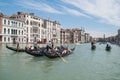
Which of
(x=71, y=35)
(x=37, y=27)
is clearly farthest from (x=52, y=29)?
(x=71, y=35)

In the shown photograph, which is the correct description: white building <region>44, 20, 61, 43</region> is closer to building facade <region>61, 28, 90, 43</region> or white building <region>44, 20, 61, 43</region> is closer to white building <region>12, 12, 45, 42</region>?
white building <region>12, 12, 45, 42</region>

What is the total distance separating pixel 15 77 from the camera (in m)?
8.95

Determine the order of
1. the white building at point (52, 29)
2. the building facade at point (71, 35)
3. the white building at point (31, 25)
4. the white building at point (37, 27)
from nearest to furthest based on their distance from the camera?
the white building at point (31, 25) < the white building at point (37, 27) < the white building at point (52, 29) < the building facade at point (71, 35)

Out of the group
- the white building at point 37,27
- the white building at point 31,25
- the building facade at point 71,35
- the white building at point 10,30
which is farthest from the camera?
the building facade at point 71,35

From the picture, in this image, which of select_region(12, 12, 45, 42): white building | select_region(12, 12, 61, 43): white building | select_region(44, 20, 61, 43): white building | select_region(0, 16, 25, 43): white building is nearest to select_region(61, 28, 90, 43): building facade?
select_region(44, 20, 61, 43): white building

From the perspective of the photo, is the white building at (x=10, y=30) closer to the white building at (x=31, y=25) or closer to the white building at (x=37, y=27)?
the white building at (x=31, y=25)

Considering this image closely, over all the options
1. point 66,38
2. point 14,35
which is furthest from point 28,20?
point 66,38

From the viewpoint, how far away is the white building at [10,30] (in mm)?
37781

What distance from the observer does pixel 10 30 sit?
40281 mm

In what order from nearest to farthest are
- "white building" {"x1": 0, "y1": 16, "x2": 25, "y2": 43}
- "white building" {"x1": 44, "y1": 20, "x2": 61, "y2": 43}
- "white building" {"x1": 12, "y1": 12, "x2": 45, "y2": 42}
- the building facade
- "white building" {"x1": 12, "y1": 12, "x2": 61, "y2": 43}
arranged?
"white building" {"x1": 0, "y1": 16, "x2": 25, "y2": 43} < "white building" {"x1": 12, "y1": 12, "x2": 45, "y2": 42} < "white building" {"x1": 12, "y1": 12, "x2": 61, "y2": 43} < "white building" {"x1": 44, "y1": 20, "x2": 61, "y2": 43} < the building facade

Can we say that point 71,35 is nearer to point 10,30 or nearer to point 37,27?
point 37,27

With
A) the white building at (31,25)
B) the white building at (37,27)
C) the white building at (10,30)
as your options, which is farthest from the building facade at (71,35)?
the white building at (10,30)

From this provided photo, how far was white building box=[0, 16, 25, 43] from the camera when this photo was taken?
37781 mm

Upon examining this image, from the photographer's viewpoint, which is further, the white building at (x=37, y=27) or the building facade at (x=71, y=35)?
the building facade at (x=71, y=35)
